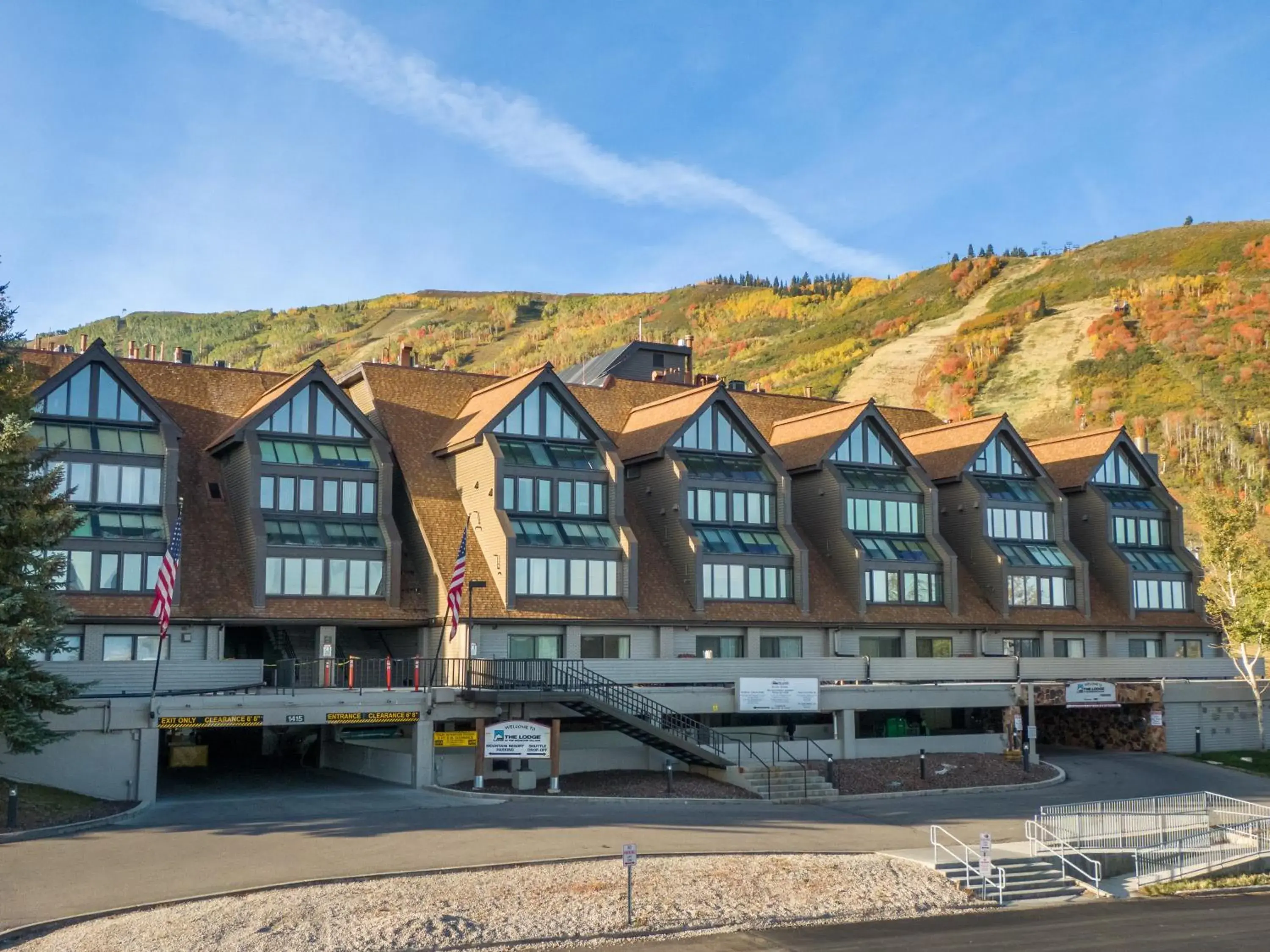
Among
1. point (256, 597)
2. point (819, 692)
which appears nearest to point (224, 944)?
point (256, 597)

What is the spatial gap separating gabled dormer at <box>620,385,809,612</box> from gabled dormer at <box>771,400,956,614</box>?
2.00 meters

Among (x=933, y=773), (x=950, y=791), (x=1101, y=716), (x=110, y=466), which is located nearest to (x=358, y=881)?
(x=950, y=791)

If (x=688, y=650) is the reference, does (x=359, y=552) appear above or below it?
above

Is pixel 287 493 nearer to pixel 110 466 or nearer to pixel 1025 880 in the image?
pixel 110 466

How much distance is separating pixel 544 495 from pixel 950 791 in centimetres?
1933

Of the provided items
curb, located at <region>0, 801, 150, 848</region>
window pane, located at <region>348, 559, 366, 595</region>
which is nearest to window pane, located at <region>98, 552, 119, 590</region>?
window pane, located at <region>348, 559, 366, 595</region>

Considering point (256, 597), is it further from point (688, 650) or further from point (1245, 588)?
Result: point (1245, 588)

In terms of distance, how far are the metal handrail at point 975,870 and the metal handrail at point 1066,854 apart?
2.10 metres

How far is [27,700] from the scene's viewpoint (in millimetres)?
34438

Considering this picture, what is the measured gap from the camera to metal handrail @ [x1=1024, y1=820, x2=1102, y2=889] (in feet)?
109

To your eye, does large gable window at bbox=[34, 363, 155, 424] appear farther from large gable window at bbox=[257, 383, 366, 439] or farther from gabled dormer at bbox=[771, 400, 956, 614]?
gabled dormer at bbox=[771, 400, 956, 614]

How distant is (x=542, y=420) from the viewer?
54.8 meters

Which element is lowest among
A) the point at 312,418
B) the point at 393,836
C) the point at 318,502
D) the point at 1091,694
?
the point at 393,836

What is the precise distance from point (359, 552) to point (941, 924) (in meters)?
29.2
